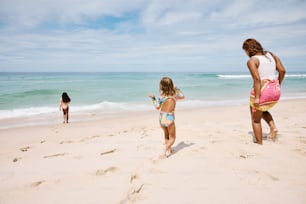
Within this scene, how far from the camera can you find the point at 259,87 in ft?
10.4

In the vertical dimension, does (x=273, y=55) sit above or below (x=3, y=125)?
above

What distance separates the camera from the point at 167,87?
3.20m

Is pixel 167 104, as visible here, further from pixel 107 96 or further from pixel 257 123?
pixel 107 96

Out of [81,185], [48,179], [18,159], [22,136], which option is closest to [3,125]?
[22,136]

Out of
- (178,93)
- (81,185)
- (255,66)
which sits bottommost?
(81,185)

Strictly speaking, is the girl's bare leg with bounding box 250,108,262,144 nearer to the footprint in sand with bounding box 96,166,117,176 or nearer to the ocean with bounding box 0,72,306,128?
the footprint in sand with bounding box 96,166,117,176

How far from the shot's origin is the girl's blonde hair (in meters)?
3.16

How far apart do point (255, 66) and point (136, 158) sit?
2340mm

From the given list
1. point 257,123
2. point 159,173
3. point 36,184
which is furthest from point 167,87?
point 36,184

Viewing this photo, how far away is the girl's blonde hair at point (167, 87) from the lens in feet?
10.4

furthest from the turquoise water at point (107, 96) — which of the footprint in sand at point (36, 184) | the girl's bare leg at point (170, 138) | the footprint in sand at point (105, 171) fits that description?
the footprint in sand at point (36, 184)

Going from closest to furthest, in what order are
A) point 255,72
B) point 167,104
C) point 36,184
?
point 36,184, point 255,72, point 167,104

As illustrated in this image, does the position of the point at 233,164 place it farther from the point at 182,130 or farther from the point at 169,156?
the point at 182,130

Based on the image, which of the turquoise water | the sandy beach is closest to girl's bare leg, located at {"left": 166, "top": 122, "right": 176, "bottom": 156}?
the sandy beach
